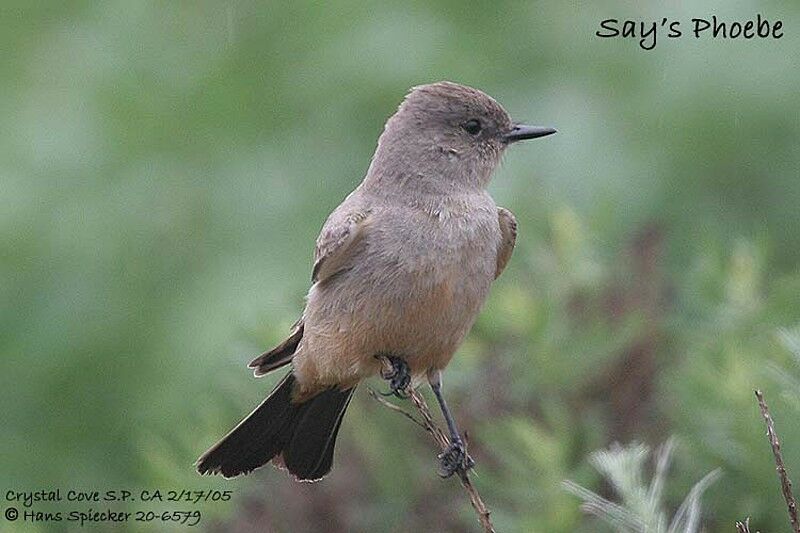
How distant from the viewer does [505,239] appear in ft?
13.3

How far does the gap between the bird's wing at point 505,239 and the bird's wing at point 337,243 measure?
A: 1.06 ft

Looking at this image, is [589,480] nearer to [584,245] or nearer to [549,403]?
[549,403]

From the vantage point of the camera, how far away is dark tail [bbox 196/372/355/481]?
393 cm

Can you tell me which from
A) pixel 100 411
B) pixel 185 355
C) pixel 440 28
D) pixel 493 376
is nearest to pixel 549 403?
pixel 493 376

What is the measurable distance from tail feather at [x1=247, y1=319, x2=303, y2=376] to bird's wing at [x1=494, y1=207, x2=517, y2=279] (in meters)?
0.50

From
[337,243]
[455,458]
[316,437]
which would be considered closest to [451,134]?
[337,243]

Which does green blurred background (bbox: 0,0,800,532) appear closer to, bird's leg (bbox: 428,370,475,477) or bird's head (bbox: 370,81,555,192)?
bird's leg (bbox: 428,370,475,477)

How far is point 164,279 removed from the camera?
5.86 m

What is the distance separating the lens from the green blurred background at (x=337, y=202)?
14.2ft

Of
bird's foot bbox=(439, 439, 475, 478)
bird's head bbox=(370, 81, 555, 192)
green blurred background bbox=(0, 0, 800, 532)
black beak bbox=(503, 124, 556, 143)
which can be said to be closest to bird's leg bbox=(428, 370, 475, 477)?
bird's foot bbox=(439, 439, 475, 478)

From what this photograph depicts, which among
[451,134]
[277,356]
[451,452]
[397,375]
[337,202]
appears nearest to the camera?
[451,452]

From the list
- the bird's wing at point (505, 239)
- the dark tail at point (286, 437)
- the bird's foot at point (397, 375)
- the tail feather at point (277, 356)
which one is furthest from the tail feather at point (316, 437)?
the bird's wing at point (505, 239)

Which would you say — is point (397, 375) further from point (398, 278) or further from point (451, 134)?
point (451, 134)

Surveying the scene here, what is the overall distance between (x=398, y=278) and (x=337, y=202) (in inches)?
77.3
